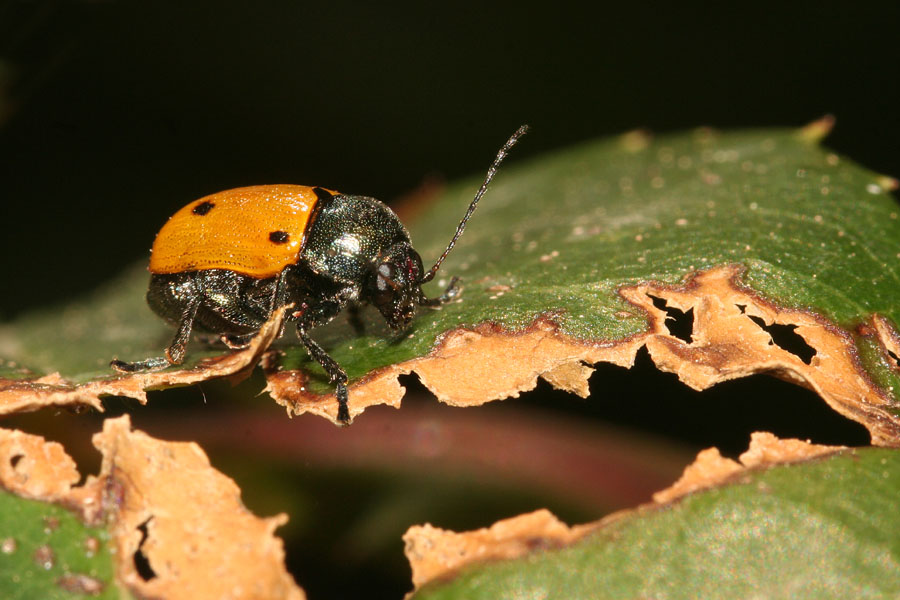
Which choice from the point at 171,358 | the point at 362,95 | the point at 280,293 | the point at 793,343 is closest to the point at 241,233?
the point at 280,293

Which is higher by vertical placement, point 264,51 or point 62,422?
point 264,51

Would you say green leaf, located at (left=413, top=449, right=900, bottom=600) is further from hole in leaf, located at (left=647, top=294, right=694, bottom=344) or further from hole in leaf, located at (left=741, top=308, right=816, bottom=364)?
hole in leaf, located at (left=647, top=294, right=694, bottom=344)

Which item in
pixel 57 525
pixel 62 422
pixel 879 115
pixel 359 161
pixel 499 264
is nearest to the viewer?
pixel 57 525

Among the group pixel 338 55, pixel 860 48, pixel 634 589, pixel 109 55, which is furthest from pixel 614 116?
pixel 634 589

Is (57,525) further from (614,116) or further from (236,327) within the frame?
(614,116)

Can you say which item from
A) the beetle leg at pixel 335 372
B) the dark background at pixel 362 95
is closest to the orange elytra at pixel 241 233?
the beetle leg at pixel 335 372

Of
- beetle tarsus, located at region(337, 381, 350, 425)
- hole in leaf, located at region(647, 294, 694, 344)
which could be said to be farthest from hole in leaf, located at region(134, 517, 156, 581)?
hole in leaf, located at region(647, 294, 694, 344)
